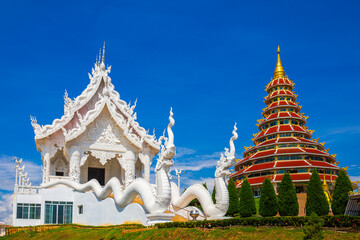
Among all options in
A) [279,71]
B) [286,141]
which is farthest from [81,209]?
[279,71]

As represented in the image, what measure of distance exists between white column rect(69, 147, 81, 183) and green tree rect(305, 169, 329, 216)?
48.9 ft

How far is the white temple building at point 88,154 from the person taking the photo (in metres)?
22.2

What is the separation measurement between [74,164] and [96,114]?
328 cm

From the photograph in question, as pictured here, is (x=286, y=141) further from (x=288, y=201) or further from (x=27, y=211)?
(x=27, y=211)

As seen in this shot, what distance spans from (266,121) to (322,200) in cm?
1686

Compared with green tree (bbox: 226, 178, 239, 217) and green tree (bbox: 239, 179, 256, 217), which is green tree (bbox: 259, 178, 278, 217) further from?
green tree (bbox: 226, 178, 239, 217)

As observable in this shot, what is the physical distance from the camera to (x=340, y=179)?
1098 inches

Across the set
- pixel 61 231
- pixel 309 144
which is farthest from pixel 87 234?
pixel 309 144

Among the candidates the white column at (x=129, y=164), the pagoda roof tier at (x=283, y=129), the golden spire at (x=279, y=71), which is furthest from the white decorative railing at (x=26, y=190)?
the golden spire at (x=279, y=71)

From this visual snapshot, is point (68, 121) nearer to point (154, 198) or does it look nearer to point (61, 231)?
point (61, 231)

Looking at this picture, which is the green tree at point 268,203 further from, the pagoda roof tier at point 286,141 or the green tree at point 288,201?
the pagoda roof tier at point 286,141

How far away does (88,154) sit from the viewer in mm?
25641

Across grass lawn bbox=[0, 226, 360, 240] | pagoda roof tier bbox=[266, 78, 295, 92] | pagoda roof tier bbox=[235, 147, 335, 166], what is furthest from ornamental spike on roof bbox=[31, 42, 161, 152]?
pagoda roof tier bbox=[266, 78, 295, 92]

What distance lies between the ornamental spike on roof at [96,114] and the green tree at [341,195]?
12231 millimetres
